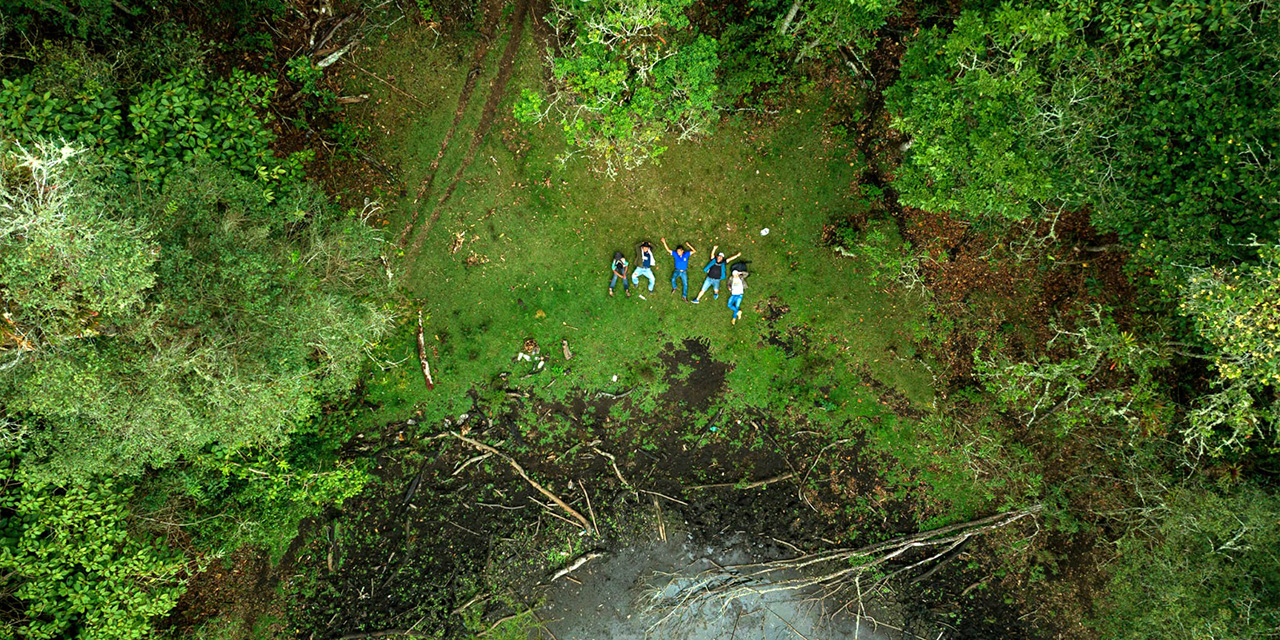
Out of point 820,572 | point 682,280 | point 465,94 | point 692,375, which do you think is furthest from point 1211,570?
point 465,94

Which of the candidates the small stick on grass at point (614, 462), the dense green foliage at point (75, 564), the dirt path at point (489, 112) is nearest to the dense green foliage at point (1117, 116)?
the dirt path at point (489, 112)

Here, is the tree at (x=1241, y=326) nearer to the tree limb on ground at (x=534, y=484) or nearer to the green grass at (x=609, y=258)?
the green grass at (x=609, y=258)

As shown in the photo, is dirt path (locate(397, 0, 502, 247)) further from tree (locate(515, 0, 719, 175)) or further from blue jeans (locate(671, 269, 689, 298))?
blue jeans (locate(671, 269, 689, 298))

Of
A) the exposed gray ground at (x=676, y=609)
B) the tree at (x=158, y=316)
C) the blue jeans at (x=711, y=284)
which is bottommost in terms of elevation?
the exposed gray ground at (x=676, y=609)

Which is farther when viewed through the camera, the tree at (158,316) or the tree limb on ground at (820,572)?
the tree limb on ground at (820,572)

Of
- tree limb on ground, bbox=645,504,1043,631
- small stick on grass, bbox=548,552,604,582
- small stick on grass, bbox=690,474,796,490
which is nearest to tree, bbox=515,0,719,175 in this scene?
small stick on grass, bbox=690,474,796,490

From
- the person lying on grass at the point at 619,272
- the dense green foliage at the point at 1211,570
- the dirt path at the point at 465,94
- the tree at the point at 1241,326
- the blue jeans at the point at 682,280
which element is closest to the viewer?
the tree at the point at 1241,326
